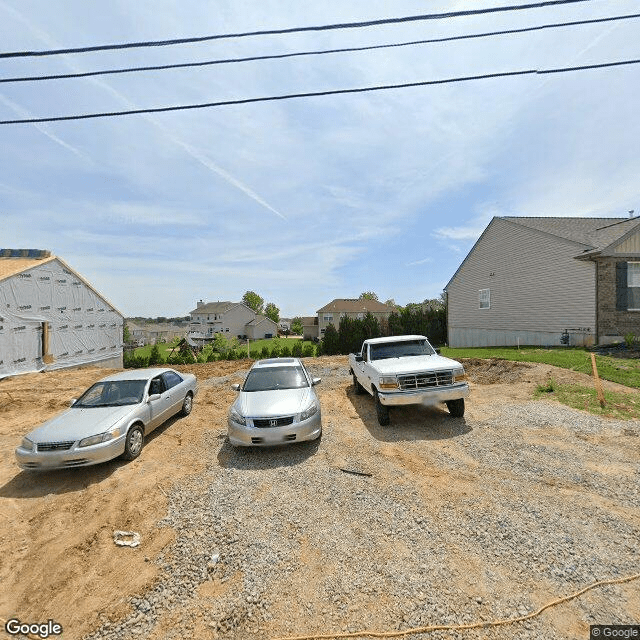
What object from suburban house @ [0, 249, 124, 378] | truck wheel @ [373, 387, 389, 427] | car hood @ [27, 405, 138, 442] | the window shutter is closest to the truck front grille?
truck wheel @ [373, 387, 389, 427]

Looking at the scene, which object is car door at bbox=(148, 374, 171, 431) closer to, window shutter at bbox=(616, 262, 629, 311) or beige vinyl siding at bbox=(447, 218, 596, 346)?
beige vinyl siding at bbox=(447, 218, 596, 346)

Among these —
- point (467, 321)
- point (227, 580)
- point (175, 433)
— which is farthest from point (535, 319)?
point (227, 580)

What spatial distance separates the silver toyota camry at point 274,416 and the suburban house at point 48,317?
56.8 feet

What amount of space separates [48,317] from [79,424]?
18.4m

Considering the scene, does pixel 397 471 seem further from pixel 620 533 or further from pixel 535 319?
pixel 535 319

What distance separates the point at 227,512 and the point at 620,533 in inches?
181

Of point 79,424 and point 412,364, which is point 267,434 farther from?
point 412,364

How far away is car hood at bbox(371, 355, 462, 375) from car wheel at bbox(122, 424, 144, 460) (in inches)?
204

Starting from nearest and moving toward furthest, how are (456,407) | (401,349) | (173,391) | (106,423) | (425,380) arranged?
(106,423), (425,380), (456,407), (173,391), (401,349)

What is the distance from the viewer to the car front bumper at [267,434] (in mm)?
6023

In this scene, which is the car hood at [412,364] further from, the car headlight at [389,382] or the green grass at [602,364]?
the green grass at [602,364]

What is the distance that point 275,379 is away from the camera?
7707 millimetres

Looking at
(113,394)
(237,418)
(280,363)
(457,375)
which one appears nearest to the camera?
(237,418)

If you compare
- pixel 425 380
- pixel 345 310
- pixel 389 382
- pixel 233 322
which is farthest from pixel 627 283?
pixel 233 322
